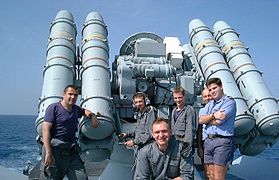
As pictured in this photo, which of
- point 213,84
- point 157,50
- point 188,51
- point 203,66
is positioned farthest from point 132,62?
point 213,84

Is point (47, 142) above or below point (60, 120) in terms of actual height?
below

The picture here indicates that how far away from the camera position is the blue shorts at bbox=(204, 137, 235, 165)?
5.05 metres

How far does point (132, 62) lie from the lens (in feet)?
32.0

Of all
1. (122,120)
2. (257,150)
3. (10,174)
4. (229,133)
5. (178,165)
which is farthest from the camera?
(257,150)

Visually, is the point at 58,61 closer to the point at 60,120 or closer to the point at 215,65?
the point at 60,120

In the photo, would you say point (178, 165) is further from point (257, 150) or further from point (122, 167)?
point (257, 150)

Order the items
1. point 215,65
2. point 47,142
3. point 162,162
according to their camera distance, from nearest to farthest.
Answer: point 162,162 < point 47,142 < point 215,65

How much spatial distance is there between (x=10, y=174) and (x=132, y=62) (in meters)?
4.91

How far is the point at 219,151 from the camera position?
5.09 meters

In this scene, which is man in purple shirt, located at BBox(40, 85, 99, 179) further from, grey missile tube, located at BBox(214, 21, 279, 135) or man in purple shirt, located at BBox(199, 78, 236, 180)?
grey missile tube, located at BBox(214, 21, 279, 135)

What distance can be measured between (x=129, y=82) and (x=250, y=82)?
4.04 metres

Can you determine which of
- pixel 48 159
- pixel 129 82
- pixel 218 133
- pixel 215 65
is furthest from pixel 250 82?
pixel 48 159

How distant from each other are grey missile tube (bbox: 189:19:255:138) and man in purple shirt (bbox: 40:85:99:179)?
5.11 m

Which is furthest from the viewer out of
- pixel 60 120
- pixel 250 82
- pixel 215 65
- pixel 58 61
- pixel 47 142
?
pixel 215 65
